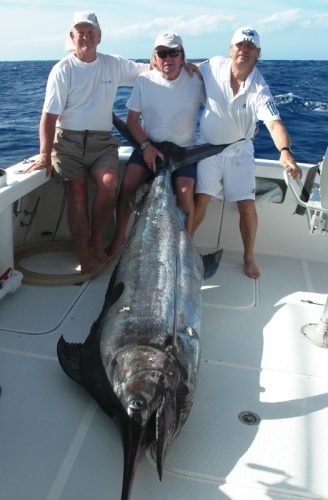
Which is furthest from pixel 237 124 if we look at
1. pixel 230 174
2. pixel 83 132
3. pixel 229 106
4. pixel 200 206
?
pixel 83 132

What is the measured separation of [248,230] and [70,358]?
5.52 ft

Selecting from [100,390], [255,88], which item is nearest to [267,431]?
[100,390]

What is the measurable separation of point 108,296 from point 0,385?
650 mm

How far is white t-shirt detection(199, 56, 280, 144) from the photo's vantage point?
314 cm

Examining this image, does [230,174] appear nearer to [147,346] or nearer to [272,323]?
[272,323]

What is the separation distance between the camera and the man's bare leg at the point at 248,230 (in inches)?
132

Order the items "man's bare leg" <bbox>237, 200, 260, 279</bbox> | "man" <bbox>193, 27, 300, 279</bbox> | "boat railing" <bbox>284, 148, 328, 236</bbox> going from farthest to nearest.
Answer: "man's bare leg" <bbox>237, 200, 260, 279</bbox> < "man" <bbox>193, 27, 300, 279</bbox> < "boat railing" <bbox>284, 148, 328, 236</bbox>

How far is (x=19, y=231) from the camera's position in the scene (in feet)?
11.7

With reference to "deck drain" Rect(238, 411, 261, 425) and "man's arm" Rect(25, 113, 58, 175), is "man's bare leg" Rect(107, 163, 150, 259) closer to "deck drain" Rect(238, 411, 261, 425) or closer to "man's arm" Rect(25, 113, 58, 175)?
"man's arm" Rect(25, 113, 58, 175)

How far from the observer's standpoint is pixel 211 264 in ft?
10.6

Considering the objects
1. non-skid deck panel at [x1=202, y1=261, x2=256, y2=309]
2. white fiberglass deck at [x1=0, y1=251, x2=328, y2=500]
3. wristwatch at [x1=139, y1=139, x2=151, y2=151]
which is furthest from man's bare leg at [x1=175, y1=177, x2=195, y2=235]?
white fiberglass deck at [x1=0, y1=251, x2=328, y2=500]

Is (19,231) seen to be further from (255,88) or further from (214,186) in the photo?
(255,88)

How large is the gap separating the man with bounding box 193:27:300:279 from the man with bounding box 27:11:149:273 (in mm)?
622

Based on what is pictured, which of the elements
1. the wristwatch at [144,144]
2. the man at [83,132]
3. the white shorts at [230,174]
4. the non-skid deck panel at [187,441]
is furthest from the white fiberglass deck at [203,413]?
the wristwatch at [144,144]
